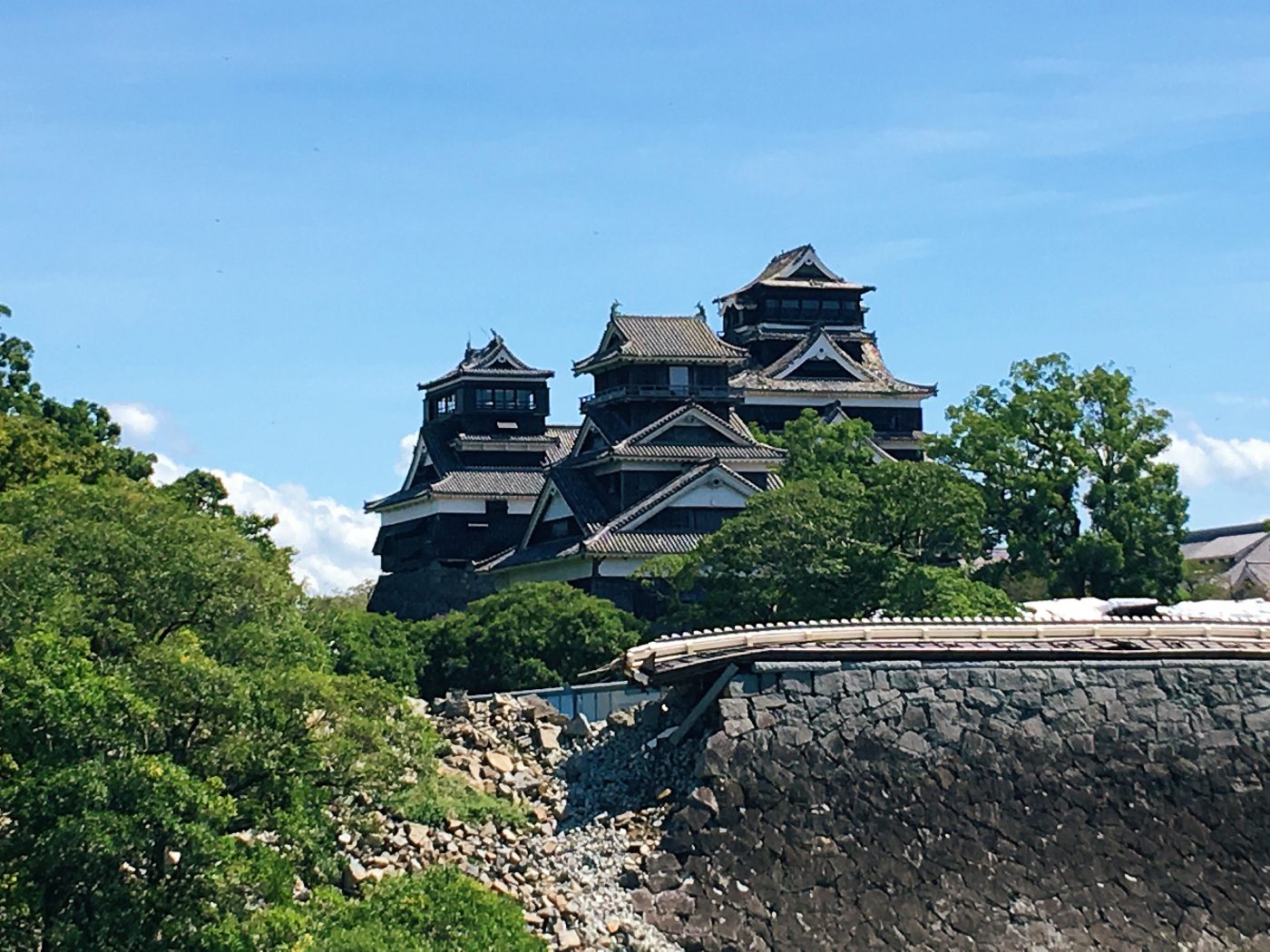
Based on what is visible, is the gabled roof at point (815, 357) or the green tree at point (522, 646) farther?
the gabled roof at point (815, 357)

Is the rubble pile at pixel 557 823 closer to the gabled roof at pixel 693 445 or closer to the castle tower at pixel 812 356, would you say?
the gabled roof at pixel 693 445

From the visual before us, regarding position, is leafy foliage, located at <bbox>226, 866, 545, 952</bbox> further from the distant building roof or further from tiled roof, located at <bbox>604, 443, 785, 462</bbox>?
the distant building roof

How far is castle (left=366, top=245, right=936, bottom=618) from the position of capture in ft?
158

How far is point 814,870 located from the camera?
22.4 meters

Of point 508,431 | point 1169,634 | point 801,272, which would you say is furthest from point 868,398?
point 1169,634

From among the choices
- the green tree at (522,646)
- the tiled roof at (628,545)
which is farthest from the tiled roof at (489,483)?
the green tree at (522,646)

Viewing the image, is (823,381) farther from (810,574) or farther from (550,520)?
(810,574)

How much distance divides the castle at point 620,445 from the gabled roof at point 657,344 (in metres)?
0.05

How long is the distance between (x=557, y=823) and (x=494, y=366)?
111ft

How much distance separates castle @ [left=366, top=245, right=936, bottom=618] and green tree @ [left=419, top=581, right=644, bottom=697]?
7.75 m

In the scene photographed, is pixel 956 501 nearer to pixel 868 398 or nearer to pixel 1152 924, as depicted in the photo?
pixel 1152 924

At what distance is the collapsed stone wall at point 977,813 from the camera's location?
73.1 ft

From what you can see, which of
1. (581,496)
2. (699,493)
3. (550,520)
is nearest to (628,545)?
(699,493)

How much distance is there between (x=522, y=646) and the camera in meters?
38.0
